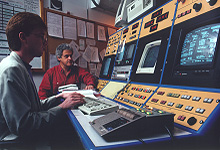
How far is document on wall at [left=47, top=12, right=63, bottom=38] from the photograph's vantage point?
2.36 m

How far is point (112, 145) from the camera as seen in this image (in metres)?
0.50

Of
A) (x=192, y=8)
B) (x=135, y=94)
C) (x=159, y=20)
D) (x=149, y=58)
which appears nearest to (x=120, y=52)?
(x=149, y=58)

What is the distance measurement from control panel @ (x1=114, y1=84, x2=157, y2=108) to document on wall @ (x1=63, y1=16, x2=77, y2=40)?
167cm

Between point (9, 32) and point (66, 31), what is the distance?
1.59 m

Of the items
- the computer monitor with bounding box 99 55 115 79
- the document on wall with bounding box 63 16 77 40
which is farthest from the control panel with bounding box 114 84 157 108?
the document on wall with bounding box 63 16 77 40

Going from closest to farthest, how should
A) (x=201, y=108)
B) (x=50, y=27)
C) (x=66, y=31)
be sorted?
(x=201, y=108) < (x=50, y=27) < (x=66, y=31)

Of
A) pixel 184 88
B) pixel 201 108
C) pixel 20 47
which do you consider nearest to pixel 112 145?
pixel 201 108

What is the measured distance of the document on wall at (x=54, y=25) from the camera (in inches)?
92.7

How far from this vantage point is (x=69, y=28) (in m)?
2.55

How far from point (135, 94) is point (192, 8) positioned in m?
0.68

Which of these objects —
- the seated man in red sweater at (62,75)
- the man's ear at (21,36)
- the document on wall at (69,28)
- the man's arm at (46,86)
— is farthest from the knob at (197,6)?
the document on wall at (69,28)

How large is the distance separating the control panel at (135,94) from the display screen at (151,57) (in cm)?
22

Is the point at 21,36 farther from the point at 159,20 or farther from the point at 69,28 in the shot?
the point at 69,28

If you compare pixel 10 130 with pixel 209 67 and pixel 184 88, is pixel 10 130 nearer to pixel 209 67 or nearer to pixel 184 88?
pixel 184 88
